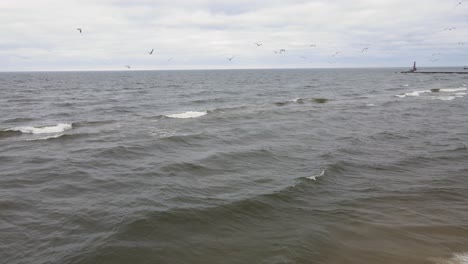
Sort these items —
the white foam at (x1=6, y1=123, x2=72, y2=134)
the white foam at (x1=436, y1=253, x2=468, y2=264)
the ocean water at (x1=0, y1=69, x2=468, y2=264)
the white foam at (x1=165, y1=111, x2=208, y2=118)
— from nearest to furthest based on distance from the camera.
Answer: the white foam at (x1=436, y1=253, x2=468, y2=264) < the ocean water at (x1=0, y1=69, x2=468, y2=264) < the white foam at (x1=6, y1=123, x2=72, y2=134) < the white foam at (x1=165, y1=111, x2=208, y2=118)

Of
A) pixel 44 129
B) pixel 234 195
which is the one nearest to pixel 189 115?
pixel 44 129

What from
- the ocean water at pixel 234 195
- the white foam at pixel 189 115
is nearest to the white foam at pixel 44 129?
the ocean water at pixel 234 195

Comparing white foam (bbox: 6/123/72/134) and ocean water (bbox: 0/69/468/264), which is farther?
white foam (bbox: 6/123/72/134)

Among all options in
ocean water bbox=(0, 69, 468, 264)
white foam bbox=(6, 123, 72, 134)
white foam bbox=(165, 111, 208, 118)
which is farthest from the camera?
white foam bbox=(165, 111, 208, 118)

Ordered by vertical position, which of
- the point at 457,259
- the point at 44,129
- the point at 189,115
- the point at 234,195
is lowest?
the point at 457,259

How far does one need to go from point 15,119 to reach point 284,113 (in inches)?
964

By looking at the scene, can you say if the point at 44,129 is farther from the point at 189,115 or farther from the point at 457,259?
the point at 457,259

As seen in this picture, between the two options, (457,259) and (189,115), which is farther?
(189,115)

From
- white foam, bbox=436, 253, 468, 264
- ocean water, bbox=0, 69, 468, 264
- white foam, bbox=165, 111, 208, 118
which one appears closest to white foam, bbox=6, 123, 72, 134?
ocean water, bbox=0, 69, 468, 264

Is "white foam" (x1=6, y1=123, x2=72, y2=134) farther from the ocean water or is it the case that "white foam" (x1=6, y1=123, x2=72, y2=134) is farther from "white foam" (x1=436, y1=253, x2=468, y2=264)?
"white foam" (x1=436, y1=253, x2=468, y2=264)

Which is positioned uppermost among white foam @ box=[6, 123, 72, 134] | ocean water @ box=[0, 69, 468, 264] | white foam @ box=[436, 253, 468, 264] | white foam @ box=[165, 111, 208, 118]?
white foam @ box=[165, 111, 208, 118]

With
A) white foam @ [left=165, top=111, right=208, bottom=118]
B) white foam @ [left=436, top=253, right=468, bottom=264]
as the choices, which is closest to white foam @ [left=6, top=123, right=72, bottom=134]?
white foam @ [left=165, top=111, right=208, bottom=118]

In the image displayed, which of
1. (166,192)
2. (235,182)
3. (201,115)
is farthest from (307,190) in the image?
(201,115)

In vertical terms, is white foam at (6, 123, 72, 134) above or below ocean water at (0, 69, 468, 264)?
above
